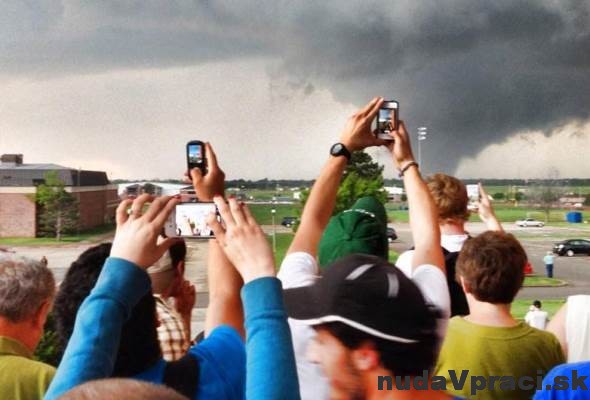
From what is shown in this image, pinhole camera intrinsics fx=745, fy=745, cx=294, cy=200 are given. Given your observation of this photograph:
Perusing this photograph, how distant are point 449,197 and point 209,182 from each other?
921 millimetres

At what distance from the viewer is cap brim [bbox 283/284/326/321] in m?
0.78

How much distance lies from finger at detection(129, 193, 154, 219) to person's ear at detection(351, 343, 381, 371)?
0.95 ft

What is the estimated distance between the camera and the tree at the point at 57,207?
2239cm

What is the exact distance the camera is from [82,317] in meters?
0.78

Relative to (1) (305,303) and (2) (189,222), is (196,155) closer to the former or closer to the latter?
(2) (189,222)

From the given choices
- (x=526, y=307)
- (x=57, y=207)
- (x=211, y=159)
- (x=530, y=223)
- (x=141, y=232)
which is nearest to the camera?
(x=141, y=232)

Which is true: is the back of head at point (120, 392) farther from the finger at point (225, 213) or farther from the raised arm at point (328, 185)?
the raised arm at point (328, 185)

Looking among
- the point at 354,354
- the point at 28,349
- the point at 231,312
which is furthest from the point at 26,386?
the point at 354,354

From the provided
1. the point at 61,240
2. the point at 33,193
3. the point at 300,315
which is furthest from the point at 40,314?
the point at 33,193

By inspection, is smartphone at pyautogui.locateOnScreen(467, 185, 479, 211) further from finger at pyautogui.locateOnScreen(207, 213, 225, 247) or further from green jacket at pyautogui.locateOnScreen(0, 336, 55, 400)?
finger at pyautogui.locateOnScreen(207, 213, 225, 247)

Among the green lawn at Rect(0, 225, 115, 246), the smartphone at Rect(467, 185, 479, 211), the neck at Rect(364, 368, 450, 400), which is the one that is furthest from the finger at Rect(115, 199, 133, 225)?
the green lawn at Rect(0, 225, 115, 246)

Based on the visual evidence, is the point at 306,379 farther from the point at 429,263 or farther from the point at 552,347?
the point at 552,347

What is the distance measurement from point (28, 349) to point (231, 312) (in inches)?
18.0

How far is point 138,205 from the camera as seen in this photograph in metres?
0.86
